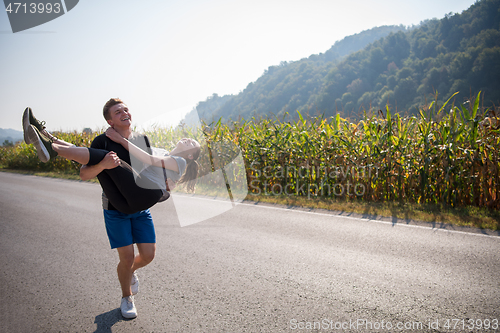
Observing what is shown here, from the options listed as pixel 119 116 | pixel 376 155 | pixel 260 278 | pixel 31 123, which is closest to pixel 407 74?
pixel 376 155

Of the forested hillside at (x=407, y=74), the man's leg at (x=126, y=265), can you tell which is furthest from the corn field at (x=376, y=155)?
the forested hillside at (x=407, y=74)

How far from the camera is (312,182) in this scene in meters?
8.91

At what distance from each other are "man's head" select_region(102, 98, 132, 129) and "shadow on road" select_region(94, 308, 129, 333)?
1.82 metres

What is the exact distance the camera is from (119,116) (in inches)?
99.7

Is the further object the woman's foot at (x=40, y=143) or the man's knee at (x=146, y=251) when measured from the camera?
the man's knee at (x=146, y=251)

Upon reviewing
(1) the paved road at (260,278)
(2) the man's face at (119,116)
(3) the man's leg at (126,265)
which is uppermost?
(2) the man's face at (119,116)

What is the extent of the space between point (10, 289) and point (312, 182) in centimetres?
724

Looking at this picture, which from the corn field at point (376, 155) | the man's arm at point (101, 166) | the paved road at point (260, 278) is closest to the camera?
the man's arm at point (101, 166)

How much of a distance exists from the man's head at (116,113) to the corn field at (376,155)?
6608mm

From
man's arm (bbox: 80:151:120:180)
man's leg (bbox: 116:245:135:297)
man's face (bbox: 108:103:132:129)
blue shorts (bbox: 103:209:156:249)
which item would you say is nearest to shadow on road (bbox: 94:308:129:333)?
Result: man's leg (bbox: 116:245:135:297)

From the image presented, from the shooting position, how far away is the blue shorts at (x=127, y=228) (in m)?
2.64

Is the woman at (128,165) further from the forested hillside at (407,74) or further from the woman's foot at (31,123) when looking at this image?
the forested hillside at (407,74)

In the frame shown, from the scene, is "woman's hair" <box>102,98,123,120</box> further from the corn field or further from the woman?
the corn field

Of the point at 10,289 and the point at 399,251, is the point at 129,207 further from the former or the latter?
the point at 399,251
